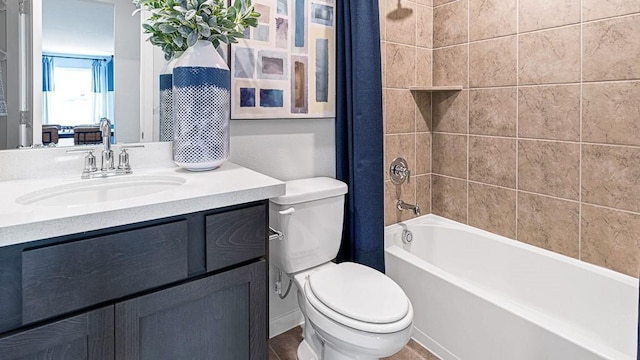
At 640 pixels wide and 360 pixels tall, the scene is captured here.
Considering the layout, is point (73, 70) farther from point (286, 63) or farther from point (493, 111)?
point (493, 111)

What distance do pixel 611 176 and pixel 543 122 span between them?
1.29ft

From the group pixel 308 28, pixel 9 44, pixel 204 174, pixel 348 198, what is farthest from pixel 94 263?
pixel 308 28

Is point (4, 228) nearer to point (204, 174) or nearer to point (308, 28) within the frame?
point (204, 174)

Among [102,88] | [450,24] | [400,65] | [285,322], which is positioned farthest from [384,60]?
[285,322]

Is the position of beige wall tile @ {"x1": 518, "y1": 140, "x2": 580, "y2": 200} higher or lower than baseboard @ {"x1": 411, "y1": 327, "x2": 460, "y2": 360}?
higher

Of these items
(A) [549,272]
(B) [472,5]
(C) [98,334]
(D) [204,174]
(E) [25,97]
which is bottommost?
(A) [549,272]

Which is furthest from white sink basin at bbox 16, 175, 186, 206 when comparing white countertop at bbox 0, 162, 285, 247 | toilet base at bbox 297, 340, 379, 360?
toilet base at bbox 297, 340, 379, 360

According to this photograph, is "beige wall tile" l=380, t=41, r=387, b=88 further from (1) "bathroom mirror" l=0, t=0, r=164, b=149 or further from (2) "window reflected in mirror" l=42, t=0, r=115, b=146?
(2) "window reflected in mirror" l=42, t=0, r=115, b=146

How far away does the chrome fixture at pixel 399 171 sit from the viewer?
228 cm

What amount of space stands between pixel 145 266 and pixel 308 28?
1403 millimetres

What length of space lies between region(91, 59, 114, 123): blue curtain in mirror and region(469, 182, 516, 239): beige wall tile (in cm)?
196

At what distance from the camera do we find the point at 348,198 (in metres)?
1.93

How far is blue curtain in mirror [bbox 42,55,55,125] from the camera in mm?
1286

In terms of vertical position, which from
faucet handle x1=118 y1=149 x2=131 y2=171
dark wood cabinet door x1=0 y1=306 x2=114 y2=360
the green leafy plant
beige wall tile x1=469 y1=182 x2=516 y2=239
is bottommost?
dark wood cabinet door x1=0 y1=306 x2=114 y2=360
